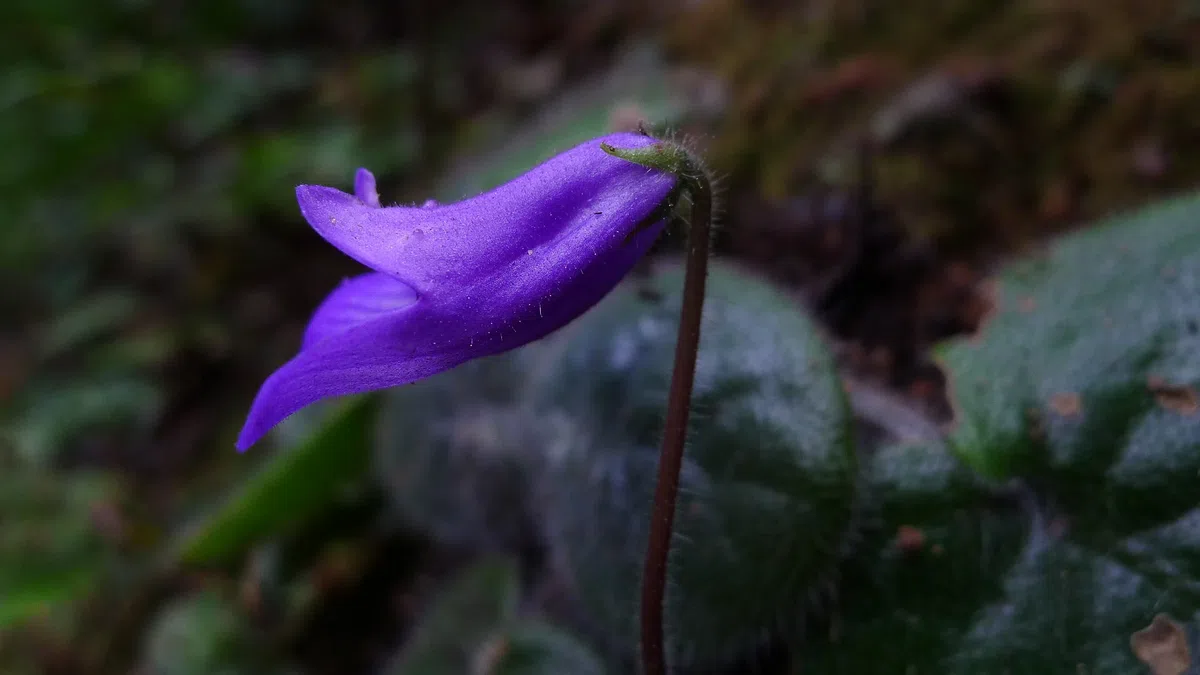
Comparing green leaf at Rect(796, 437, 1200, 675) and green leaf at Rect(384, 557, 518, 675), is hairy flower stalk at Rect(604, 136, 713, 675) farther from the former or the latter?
green leaf at Rect(384, 557, 518, 675)

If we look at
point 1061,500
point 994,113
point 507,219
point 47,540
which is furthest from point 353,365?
point 47,540

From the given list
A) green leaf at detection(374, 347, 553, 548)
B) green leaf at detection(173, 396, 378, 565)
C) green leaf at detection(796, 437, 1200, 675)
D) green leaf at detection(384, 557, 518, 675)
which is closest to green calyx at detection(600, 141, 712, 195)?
green leaf at detection(796, 437, 1200, 675)

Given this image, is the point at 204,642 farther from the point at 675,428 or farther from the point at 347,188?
the point at 347,188

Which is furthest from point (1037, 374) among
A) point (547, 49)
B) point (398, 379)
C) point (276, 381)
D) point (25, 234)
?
point (25, 234)

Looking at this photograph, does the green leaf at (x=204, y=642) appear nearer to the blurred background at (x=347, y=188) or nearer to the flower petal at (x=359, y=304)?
the blurred background at (x=347, y=188)

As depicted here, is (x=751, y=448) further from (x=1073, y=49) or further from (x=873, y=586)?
(x=1073, y=49)
